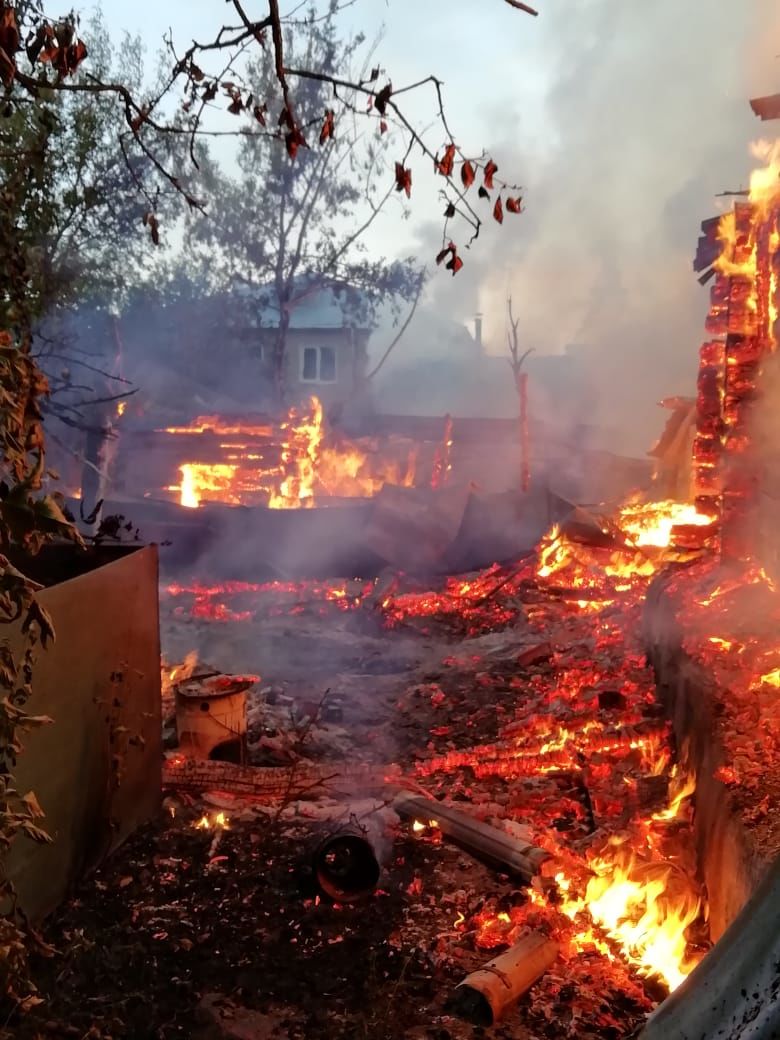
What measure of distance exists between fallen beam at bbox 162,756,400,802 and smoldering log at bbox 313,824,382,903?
1.04m

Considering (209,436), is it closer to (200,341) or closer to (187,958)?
(200,341)

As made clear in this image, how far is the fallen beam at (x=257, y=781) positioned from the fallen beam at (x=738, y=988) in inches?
168

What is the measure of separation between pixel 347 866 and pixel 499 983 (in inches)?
51.9

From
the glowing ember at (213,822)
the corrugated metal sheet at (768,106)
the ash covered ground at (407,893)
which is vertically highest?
the corrugated metal sheet at (768,106)

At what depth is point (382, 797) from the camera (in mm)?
6371

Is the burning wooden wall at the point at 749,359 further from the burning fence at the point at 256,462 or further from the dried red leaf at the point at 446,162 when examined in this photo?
the burning fence at the point at 256,462

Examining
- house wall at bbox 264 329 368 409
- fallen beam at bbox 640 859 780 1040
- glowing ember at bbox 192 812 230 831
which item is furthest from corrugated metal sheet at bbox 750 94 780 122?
house wall at bbox 264 329 368 409

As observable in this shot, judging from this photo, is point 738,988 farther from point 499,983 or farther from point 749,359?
point 749,359

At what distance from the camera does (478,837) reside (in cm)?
549

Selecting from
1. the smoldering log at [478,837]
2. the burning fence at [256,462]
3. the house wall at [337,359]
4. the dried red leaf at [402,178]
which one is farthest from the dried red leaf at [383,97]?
the house wall at [337,359]

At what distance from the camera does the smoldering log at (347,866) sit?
485 centimetres

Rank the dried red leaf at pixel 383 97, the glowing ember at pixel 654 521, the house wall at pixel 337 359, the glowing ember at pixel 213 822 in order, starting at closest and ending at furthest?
the dried red leaf at pixel 383 97
the glowing ember at pixel 213 822
the glowing ember at pixel 654 521
the house wall at pixel 337 359

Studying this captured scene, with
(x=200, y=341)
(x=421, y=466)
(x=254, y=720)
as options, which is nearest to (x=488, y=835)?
(x=254, y=720)

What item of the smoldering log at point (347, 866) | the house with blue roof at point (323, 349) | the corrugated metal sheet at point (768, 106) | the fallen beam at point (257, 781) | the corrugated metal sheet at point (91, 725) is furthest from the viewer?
the house with blue roof at point (323, 349)
